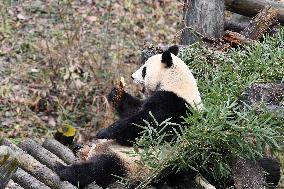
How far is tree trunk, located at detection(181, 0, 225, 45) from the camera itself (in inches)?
225

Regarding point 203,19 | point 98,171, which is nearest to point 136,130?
point 98,171

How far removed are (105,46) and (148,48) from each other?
3.13 metres

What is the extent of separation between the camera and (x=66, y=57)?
7.45 meters

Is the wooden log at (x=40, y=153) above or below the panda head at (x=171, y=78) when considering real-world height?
below

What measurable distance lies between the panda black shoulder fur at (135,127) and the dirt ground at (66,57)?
2798mm

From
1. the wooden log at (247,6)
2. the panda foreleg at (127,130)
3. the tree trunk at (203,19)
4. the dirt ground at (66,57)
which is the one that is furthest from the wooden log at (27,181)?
the wooden log at (247,6)

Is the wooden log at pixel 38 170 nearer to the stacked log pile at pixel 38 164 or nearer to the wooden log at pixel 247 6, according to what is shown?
the stacked log pile at pixel 38 164

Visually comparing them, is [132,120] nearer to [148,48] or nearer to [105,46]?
[148,48]

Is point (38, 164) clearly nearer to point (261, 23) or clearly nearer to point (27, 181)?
point (27, 181)

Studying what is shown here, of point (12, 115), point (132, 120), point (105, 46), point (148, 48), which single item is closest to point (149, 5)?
point (105, 46)

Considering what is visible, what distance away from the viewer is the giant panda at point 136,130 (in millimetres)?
3877

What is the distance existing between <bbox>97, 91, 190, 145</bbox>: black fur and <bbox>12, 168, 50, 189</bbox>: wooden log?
23.6 inches

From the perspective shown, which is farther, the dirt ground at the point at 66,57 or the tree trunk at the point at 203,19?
the dirt ground at the point at 66,57

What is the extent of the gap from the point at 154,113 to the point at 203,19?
81.9 inches
